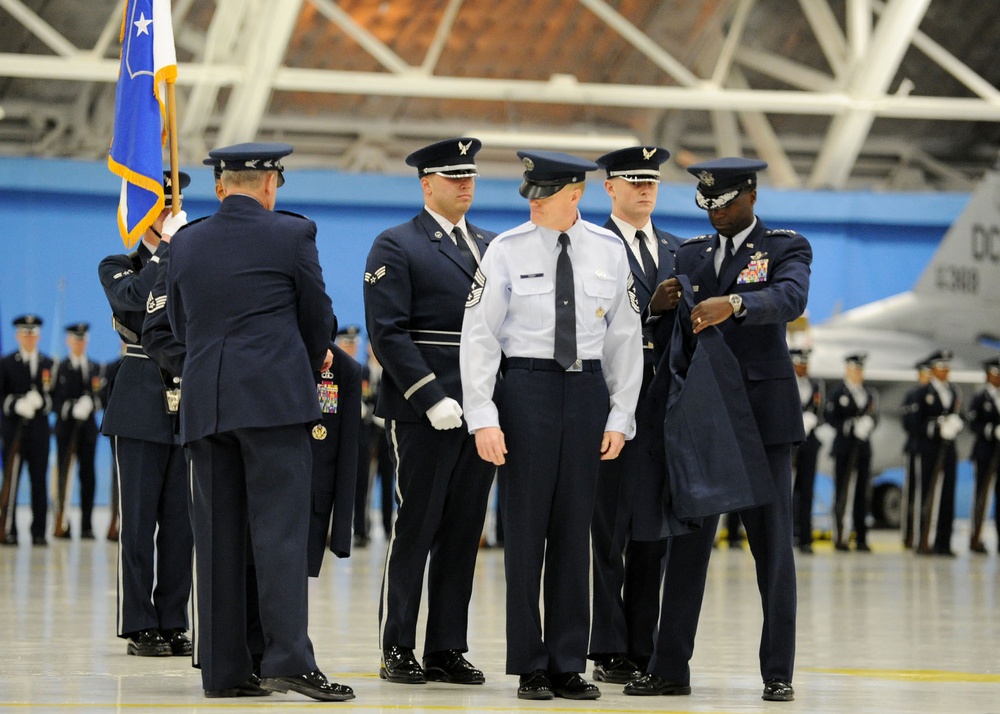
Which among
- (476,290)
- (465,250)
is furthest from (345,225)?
(476,290)

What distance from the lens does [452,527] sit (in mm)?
5078

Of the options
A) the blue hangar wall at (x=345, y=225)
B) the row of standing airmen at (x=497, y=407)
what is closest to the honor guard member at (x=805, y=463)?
the blue hangar wall at (x=345, y=225)

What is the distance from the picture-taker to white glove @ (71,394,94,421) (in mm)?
12898

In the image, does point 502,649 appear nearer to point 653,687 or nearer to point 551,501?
point 653,687

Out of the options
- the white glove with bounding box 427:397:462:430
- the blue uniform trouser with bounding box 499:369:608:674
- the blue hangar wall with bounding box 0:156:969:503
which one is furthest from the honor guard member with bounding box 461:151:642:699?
the blue hangar wall with bounding box 0:156:969:503

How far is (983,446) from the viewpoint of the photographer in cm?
1323

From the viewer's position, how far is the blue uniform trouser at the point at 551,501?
4.61m

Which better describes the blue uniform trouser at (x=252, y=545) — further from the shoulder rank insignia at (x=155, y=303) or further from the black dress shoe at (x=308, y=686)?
the shoulder rank insignia at (x=155, y=303)

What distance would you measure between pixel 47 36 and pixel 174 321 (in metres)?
11.6

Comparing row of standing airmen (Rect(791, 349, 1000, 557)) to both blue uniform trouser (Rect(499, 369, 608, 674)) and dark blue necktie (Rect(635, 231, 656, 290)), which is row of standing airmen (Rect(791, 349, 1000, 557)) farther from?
blue uniform trouser (Rect(499, 369, 608, 674))

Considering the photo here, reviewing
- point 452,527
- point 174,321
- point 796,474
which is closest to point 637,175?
point 452,527

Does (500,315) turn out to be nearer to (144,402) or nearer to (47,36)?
(144,402)

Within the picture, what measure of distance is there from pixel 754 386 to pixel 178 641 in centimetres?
247

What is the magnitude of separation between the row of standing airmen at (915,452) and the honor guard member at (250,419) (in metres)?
8.99
